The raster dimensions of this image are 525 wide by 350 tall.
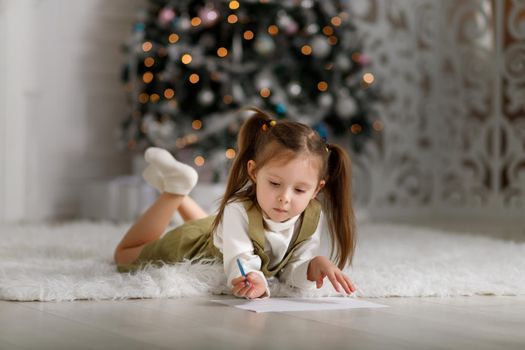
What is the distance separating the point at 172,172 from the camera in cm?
241

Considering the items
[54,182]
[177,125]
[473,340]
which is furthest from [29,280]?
[54,182]

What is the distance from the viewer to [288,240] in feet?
6.81

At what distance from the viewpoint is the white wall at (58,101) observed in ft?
14.8

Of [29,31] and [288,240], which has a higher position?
[29,31]

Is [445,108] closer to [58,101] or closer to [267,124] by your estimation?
[58,101]

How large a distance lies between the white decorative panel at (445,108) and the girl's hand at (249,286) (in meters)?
3.19

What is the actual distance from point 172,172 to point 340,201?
1.71 feet

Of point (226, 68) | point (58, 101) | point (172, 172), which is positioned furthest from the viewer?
point (58, 101)

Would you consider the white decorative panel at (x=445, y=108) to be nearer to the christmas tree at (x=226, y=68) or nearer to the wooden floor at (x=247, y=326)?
the christmas tree at (x=226, y=68)

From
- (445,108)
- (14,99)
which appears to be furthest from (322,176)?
(445,108)

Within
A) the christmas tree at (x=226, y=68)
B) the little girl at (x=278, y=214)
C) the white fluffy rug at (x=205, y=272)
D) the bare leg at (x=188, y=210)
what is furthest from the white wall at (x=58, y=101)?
the little girl at (x=278, y=214)

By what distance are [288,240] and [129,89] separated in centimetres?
284

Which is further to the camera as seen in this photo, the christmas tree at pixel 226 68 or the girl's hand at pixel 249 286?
the christmas tree at pixel 226 68

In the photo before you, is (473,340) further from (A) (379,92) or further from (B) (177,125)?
(A) (379,92)
